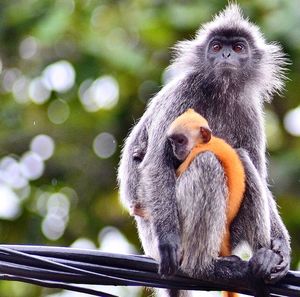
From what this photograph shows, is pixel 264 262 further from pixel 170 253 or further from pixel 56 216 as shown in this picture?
pixel 56 216

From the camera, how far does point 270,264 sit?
21.8ft

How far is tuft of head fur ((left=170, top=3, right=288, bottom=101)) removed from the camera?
320 inches

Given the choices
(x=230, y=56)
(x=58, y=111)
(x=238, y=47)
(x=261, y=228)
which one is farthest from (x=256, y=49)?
(x=58, y=111)

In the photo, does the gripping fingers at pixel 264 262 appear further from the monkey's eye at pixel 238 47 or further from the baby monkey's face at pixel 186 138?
the monkey's eye at pixel 238 47

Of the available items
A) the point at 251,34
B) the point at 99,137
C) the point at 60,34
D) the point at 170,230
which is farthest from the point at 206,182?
the point at 99,137

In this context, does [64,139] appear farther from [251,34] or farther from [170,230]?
[170,230]

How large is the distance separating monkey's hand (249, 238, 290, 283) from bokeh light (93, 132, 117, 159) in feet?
18.4

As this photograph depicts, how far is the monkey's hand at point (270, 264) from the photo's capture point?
6.47 m

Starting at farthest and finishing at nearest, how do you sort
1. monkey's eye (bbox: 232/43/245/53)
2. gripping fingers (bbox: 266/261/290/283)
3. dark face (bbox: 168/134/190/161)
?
monkey's eye (bbox: 232/43/245/53), dark face (bbox: 168/134/190/161), gripping fingers (bbox: 266/261/290/283)

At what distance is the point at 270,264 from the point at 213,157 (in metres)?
0.80

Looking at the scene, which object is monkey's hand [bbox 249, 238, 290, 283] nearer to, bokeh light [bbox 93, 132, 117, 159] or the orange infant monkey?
the orange infant monkey

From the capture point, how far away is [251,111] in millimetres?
7984

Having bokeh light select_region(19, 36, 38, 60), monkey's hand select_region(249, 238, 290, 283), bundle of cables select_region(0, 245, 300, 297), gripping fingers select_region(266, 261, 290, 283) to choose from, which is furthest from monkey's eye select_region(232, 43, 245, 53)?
bokeh light select_region(19, 36, 38, 60)

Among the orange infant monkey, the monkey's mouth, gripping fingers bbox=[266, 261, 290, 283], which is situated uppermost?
the monkey's mouth
